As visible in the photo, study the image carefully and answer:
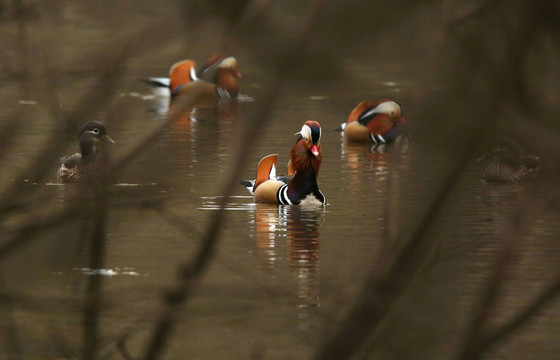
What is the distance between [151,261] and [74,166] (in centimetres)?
453

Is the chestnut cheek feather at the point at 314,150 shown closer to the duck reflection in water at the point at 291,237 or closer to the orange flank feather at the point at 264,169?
the duck reflection in water at the point at 291,237

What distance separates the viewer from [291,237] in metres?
12.5

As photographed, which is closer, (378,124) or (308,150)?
(308,150)

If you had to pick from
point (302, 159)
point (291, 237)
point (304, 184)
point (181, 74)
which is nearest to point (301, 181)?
point (304, 184)

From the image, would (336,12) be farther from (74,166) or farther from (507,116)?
(74,166)

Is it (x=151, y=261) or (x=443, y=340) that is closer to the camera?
(x=443, y=340)

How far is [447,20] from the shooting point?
1.47 metres

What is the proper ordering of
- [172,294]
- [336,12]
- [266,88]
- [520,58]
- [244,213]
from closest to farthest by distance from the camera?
[520,58], [336,12], [266,88], [172,294], [244,213]

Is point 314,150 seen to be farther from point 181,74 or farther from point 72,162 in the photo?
point 181,74

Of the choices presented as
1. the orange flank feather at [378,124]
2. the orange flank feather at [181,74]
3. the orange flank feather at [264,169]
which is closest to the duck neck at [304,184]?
the orange flank feather at [264,169]

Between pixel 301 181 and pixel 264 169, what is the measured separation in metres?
0.95

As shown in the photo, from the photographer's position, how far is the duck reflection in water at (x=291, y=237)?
10.7 m

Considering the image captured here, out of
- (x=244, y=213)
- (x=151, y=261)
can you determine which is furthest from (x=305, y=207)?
(x=151, y=261)

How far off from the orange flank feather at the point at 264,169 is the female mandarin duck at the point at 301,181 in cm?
14
